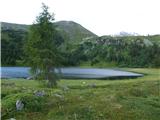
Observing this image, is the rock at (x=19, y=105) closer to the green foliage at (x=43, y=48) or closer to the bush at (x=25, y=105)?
the bush at (x=25, y=105)

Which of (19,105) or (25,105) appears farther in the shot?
(25,105)

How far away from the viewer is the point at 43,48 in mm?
52406

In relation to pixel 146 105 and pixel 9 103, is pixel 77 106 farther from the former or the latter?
pixel 146 105

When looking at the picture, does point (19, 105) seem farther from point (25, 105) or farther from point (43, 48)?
point (43, 48)

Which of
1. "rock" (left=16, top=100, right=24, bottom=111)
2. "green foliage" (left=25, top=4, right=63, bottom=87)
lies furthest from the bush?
"green foliage" (left=25, top=4, right=63, bottom=87)

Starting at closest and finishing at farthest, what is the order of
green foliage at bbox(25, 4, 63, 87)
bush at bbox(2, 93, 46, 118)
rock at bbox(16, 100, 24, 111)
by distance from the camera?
bush at bbox(2, 93, 46, 118), rock at bbox(16, 100, 24, 111), green foliage at bbox(25, 4, 63, 87)

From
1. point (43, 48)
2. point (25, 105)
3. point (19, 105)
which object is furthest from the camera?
point (43, 48)

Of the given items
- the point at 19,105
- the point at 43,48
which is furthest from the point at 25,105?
the point at 43,48

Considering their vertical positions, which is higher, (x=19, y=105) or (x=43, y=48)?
(x=43, y=48)

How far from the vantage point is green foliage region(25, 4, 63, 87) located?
5175 centimetres

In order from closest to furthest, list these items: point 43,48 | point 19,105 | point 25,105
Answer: point 19,105, point 25,105, point 43,48

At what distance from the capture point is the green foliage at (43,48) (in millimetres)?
51750

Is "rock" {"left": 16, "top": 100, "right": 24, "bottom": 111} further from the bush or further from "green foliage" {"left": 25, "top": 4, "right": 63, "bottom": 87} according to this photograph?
"green foliage" {"left": 25, "top": 4, "right": 63, "bottom": 87}

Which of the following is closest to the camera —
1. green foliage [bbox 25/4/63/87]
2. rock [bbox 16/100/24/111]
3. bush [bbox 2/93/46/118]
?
bush [bbox 2/93/46/118]
